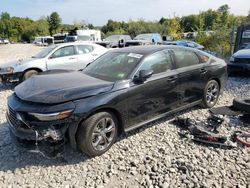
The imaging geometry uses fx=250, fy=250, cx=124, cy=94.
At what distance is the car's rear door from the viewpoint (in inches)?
190

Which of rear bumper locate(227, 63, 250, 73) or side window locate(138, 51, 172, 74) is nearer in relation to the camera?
side window locate(138, 51, 172, 74)

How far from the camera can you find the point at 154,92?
4.30 metres

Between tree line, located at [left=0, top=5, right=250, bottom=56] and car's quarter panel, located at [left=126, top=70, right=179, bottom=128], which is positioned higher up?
tree line, located at [left=0, top=5, right=250, bottom=56]

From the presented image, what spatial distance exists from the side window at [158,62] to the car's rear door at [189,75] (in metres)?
0.24

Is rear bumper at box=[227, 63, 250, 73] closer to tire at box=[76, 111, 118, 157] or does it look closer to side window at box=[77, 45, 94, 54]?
side window at box=[77, 45, 94, 54]

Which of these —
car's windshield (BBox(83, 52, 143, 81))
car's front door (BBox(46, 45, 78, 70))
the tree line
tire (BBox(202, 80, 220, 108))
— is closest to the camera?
car's windshield (BBox(83, 52, 143, 81))

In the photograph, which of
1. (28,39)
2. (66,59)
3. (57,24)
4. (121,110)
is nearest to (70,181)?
(121,110)

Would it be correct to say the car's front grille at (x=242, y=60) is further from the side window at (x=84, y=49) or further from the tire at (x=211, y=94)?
the side window at (x=84, y=49)

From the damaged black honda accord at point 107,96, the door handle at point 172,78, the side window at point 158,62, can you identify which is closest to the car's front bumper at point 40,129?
the damaged black honda accord at point 107,96

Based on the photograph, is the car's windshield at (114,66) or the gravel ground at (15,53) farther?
the gravel ground at (15,53)

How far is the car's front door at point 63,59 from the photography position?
8500mm

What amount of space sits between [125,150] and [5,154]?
1.84 m

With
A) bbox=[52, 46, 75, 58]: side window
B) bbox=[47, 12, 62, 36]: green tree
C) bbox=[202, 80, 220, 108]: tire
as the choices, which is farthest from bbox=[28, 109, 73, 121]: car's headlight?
bbox=[47, 12, 62, 36]: green tree

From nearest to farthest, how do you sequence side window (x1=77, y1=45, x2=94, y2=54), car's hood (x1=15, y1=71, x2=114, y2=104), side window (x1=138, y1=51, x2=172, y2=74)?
car's hood (x1=15, y1=71, x2=114, y2=104) < side window (x1=138, y1=51, x2=172, y2=74) < side window (x1=77, y1=45, x2=94, y2=54)
